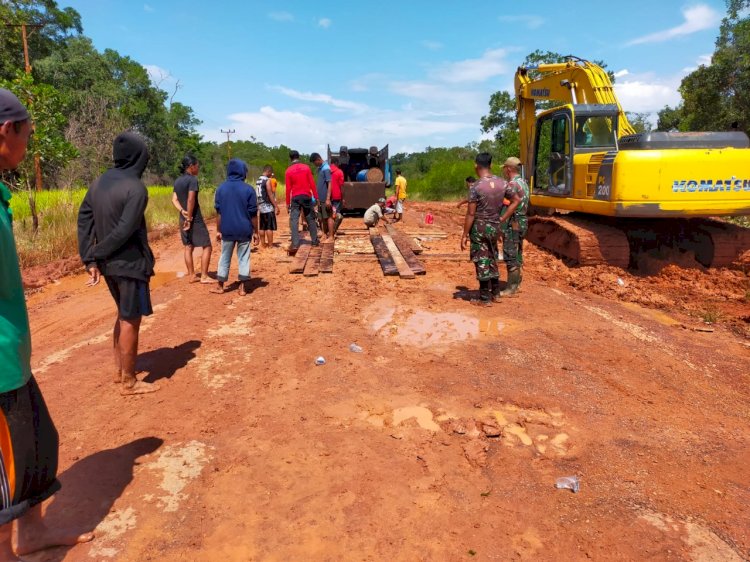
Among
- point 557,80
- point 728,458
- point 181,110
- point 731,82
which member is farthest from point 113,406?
point 181,110

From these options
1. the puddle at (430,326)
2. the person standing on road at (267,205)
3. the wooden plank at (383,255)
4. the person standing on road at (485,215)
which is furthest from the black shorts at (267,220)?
the person standing on road at (485,215)

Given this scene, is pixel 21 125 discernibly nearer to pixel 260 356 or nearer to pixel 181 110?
pixel 260 356

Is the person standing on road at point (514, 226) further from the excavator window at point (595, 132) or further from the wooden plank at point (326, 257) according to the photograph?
the excavator window at point (595, 132)

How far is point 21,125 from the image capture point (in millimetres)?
1906

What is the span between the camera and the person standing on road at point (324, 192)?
30.7 ft

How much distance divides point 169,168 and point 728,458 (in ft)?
145

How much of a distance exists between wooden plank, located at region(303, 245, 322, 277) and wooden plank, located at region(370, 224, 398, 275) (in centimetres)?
105

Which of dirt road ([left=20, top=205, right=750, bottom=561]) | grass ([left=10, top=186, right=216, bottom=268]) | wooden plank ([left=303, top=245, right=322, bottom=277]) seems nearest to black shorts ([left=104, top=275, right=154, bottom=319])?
dirt road ([left=20, top=205, right=750, bottom=561])

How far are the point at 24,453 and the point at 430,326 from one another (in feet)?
13.0

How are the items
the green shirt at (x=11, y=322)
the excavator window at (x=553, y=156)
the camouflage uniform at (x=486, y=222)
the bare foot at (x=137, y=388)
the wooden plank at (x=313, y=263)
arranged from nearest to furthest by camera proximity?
1. the green shirt at (x=11, y=322)
2. the bare foot at (x=137, y=388)
3. the camouflage uniform at (x=486, y=222)
4. the wooden plank at (x=313, y=263)
5. the excavator window at (x=553, y=156)

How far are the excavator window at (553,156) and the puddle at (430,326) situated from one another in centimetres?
459

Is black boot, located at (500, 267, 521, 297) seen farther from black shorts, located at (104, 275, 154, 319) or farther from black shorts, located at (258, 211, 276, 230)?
black shorts, located at (258, 211, 276, 230)

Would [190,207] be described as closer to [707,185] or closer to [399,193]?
[707,185]

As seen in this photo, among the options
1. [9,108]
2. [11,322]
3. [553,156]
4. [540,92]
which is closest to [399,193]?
[540,92]
